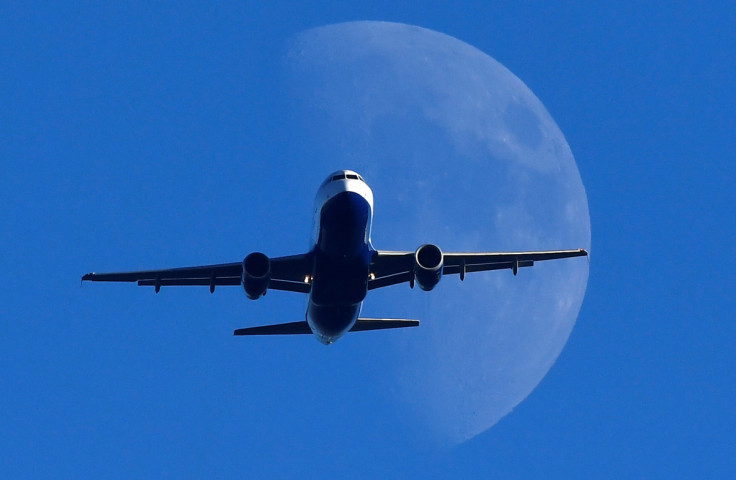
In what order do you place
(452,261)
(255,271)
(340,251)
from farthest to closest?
(452,261)
(255,271)
(340,251)

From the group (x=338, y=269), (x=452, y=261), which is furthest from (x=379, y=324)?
(x=338, y=269)

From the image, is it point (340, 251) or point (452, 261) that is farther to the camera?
point (452, 261)

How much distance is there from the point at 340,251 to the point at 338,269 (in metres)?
1.26

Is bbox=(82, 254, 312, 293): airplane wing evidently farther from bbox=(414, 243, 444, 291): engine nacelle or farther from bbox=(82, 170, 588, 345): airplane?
bbox=(414, 243, 444, 291): engine nacelle

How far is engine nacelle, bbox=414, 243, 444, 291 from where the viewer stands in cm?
3947

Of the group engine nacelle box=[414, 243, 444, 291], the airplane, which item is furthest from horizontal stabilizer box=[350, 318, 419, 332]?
engine nacelle box=[414, 243, 444, 291]

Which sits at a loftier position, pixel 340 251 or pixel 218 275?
pixel 218 275

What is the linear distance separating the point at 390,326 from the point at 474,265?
515cm

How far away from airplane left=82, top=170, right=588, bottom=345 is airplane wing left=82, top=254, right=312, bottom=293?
0.13ft

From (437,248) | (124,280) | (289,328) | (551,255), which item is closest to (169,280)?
(124,280)

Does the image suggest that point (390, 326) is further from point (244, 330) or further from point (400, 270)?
point (244, 330)

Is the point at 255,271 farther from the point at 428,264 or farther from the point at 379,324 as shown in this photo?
the point at 379,324

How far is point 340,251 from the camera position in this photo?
128 feet

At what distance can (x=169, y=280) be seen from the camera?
4403 centimetres
